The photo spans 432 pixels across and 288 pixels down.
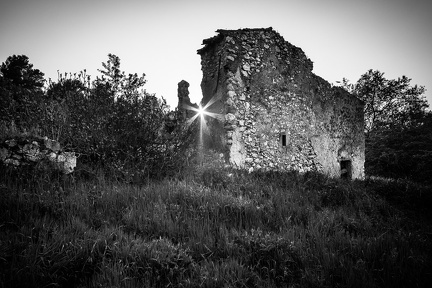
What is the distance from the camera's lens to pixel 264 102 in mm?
7219

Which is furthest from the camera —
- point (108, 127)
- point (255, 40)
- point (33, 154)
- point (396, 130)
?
point (396, 130)

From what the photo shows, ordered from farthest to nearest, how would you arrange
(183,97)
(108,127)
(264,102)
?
(183,97)
(264,102)
(108,127)

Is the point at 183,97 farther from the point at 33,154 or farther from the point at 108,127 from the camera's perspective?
the point at 33,154

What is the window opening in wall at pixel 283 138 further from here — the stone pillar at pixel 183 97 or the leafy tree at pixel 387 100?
the leafy tree at pixel 387 100

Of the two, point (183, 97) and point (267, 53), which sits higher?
point (267, 53)

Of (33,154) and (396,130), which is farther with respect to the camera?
(396,130)

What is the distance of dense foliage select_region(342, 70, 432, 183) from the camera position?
45.2 feet

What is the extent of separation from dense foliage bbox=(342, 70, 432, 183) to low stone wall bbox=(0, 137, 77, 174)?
17.0 metres

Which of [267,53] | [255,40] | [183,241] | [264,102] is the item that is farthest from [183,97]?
[183,241]

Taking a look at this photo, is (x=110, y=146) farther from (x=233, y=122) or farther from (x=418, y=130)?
(x=418, y=130)

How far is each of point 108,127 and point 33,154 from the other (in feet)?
4.56

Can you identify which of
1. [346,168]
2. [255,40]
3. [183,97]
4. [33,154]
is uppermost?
[255,40]

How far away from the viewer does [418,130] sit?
50.3 ft

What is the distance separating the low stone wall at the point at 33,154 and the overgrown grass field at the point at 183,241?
241mm
